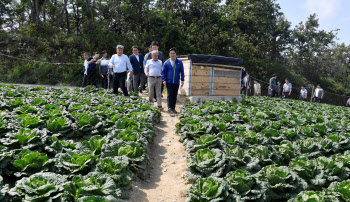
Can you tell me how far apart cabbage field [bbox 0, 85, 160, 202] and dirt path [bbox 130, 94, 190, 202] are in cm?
25

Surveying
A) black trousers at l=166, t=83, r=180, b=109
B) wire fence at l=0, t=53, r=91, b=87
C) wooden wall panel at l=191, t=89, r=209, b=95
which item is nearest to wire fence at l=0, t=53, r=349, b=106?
wire fence at l=0, t=53, r=91, b=87

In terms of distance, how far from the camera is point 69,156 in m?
3.32

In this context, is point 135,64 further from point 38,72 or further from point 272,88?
point 272,88

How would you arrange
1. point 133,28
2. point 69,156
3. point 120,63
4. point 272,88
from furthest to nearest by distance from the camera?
point 133,28 → point 272,88 → point 120,63 → point 69,156

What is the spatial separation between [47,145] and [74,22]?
22058 millimetres

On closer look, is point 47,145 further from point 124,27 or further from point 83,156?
point 124,27

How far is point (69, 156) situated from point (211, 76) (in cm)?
762

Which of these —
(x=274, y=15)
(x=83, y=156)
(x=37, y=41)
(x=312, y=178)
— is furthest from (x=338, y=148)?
(x=274, y=15)

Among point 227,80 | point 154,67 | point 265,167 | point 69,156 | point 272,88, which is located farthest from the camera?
point 272,88

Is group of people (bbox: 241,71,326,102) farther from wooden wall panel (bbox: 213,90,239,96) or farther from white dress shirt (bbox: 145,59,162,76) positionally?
white dress shirt (bbox: 145,59,162,76)

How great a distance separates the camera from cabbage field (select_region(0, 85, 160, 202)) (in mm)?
2582

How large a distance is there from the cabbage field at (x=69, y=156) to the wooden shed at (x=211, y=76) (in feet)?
13.9

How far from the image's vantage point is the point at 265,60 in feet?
92.2

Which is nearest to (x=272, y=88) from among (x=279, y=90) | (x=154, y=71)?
(x=279, y=90)
